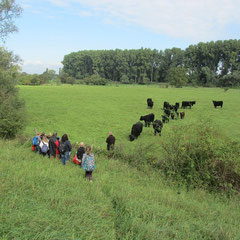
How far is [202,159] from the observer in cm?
846

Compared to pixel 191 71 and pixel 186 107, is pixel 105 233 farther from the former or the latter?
pixel 191 71

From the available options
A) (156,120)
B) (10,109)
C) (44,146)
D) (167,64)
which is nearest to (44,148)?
(44,146)

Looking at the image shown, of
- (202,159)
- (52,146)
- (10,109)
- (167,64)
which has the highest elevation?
(167,64)

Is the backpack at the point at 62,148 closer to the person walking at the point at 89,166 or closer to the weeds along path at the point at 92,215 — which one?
the person walking at the point at 89,166

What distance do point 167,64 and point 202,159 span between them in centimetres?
10673

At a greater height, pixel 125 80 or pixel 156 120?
pixel 125 80

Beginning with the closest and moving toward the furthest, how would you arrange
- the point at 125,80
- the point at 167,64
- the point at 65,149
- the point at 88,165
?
the point at 88,165 → the point at 65,149 → the point at 125,80 → the point at 167,64

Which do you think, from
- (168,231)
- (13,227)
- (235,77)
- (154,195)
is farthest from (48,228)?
(235,77)

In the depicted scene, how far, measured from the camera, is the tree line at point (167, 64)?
86.3m

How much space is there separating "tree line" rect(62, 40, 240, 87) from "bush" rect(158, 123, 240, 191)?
6966 cm

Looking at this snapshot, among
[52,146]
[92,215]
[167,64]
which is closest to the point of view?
[92,215]

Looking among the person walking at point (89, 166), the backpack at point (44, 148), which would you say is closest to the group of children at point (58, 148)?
the backpack at point (44, 148)

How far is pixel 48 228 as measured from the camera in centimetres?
308

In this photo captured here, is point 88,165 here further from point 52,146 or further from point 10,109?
point 10,109
